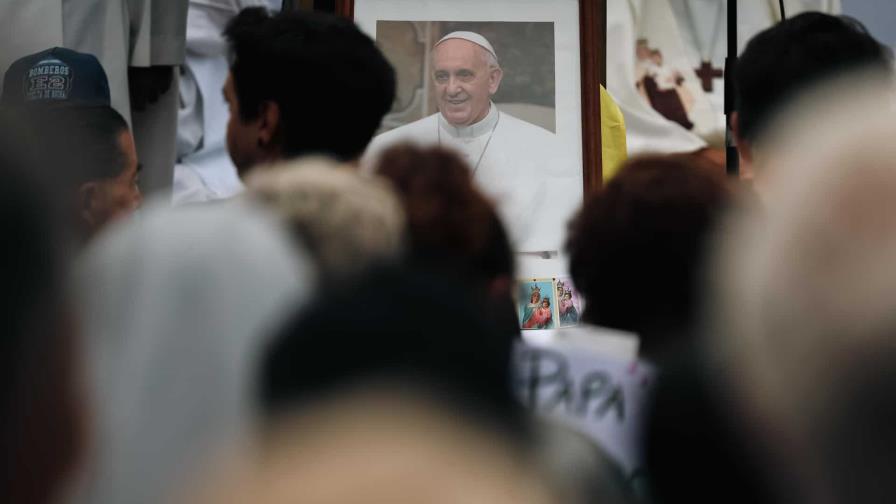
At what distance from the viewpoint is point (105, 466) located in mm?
880

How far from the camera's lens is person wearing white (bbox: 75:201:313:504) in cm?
88

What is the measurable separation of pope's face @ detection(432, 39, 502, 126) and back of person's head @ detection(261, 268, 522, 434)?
2146 millimetres

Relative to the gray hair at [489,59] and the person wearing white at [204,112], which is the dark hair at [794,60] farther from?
the gray hair at [489,59]

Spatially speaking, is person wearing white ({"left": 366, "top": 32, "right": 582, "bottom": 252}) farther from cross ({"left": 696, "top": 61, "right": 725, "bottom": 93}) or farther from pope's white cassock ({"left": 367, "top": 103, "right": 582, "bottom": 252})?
cross ({"left": 696, "top": 61, "right": 725, "bottom": 93})

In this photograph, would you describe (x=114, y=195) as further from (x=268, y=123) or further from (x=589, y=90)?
(x=589, y=90)

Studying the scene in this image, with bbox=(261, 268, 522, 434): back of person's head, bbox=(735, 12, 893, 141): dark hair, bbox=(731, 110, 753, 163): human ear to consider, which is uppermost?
bbox=(735, 12, 893, 141): dark hair

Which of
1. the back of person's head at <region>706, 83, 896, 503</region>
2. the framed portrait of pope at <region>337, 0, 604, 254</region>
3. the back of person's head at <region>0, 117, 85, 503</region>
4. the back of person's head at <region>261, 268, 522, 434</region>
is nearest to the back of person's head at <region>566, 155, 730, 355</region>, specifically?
the back of person's head at <region>706, 83, 896, 503</region>

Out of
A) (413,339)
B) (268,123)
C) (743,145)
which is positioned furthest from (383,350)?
(743,145)

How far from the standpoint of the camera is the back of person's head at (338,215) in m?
0.97

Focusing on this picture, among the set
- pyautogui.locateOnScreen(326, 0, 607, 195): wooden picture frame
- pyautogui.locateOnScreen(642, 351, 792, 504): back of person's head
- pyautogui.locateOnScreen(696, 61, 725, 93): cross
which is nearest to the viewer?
pyautogui.locateOnScreen(642, 351, 792, 504): back of person's head

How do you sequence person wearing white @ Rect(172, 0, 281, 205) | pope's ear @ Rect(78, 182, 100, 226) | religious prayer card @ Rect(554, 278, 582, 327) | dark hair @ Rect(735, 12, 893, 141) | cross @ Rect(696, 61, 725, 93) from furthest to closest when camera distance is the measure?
cross @ Rect(696, 61, 725, 93) < religious prayer card @ Rect(554, 278, 582, 327) < person wearing white @ Rect(172, 0, 281, 205) < dark hair @ Rect(735, 12, 893, 141) < pope's ear @ Rect(78, 182, 100, 226)

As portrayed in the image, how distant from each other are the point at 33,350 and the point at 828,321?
61cm

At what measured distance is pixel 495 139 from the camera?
117 inches

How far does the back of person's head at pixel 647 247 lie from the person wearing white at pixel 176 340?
0.39 m
